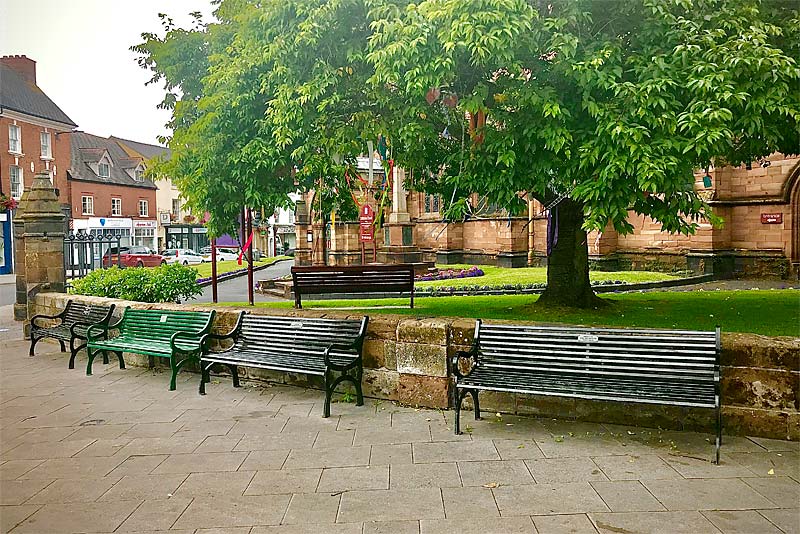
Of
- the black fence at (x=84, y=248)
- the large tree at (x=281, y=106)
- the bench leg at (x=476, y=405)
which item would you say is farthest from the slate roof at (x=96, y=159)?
the bench leg at (x=476, y=405)

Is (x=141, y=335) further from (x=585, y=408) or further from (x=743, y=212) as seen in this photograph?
(x=743, y=212)

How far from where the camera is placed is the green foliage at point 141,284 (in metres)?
12.2

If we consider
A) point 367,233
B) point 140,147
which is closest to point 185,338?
point 367,233

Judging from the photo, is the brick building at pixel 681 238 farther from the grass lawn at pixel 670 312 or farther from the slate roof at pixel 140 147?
the slate roof at pixel 140 147

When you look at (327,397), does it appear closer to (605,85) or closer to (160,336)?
(160,336)

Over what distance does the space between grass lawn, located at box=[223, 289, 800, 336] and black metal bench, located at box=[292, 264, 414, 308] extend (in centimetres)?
86

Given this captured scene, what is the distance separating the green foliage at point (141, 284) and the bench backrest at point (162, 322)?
2.83m

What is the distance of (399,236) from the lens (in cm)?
3089

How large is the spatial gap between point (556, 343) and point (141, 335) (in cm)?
594

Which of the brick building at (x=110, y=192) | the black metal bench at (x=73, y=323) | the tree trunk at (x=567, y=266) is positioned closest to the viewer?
the black metal bench at (x=73, y=323)

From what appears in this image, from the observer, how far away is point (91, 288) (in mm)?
12289

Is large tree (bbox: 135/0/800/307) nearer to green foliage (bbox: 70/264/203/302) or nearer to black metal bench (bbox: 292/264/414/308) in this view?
green foliage (bbox: 70/264/203/302)

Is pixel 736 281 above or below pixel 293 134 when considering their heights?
below

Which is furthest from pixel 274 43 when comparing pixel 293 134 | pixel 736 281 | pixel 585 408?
pixel 736 281
